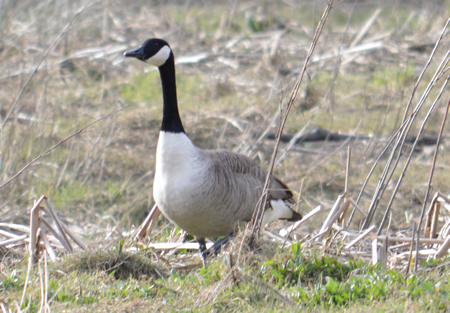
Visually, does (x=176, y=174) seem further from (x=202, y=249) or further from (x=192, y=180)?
(x=202, y=249)

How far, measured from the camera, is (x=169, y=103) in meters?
4.29

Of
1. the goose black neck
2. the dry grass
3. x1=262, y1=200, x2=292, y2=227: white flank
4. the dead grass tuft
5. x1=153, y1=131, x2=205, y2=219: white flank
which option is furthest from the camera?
the dry grass

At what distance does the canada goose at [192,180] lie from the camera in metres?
3.97

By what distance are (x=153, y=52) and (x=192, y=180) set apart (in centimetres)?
106

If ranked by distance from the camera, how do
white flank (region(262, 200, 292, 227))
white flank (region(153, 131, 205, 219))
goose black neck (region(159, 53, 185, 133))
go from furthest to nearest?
white flank (region(262, 200, 292, 227)) < goose black neck (region(159, 53, 185, 133)) < white flank (region(153, 131, 205, 219))

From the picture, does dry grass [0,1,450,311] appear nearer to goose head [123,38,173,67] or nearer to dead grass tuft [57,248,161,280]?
dead grass tuft [57,248,161,280]

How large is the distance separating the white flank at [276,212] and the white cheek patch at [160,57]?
1.51 m

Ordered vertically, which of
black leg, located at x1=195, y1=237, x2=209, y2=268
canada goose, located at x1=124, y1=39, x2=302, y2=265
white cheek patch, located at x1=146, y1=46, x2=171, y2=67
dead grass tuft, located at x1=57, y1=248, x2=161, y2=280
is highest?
white cheek patch, located at x1=146, y1=46, x2=171, y2=67

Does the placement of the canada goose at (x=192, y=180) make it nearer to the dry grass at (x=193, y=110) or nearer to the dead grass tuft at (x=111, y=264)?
the dry grass at (x=193, y=110)

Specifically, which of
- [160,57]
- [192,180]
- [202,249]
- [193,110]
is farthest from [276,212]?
[193,110]

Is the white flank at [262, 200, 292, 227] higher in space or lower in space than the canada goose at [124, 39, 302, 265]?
lower

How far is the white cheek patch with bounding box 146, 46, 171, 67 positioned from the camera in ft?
13.9

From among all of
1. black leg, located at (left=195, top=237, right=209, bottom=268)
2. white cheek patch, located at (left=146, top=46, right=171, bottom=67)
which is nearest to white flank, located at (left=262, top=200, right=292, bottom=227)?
black leg, located at (left=195, top=237, right=209, bottom=268)

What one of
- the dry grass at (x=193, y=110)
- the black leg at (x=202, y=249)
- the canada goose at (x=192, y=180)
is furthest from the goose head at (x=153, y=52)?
the black leg at (x=202, y=249)
